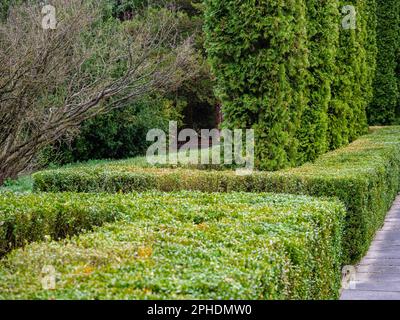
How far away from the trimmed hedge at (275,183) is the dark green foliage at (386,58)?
11.5m

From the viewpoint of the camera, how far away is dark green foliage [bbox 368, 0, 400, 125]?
20953 mm

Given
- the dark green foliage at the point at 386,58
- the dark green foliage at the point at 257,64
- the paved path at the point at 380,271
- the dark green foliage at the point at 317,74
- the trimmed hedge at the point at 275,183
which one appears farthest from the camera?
the dark green foliage at the point at 386,58

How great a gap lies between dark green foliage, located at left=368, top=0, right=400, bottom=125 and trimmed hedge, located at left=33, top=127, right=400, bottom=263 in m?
11.5

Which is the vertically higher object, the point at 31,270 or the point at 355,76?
the point at 355,76

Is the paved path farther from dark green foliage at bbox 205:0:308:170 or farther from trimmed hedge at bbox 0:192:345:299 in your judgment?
dark green foliage at bbox 205:0:308:170

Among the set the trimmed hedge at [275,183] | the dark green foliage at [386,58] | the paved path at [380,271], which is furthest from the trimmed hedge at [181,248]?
the dark green foliage at [386,58]

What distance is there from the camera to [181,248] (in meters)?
4.39

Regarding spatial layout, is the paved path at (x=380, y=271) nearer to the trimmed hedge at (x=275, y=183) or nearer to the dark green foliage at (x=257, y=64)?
the trimmed hedge at (x=275, y=183)

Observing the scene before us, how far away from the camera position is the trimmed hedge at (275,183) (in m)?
8.20

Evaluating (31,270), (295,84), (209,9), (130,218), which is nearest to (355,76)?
(295,84)

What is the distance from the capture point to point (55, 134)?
11875 mm

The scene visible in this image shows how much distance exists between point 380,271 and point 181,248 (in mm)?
4279

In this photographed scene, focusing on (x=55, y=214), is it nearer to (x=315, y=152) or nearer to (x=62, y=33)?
(x=62, y=33)

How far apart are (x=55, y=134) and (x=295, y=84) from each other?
443 cm
